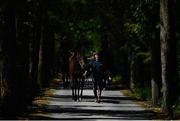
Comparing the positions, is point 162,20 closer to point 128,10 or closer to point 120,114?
point 120,114

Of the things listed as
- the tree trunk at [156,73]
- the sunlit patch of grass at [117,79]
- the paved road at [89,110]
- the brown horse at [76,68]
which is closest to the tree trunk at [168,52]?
the paved road at [89,110]

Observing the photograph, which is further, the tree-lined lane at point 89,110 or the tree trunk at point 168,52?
the tree trunk at point 168,52

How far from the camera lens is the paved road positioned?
21562 millimetres

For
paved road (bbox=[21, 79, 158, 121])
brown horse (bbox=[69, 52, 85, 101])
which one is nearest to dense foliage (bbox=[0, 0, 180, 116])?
paved road (bbox=[21, 79, 158, 121])

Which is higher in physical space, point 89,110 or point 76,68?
point 76,68

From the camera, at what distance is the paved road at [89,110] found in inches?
849

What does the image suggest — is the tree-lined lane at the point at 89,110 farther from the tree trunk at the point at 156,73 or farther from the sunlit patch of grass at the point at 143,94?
the sunlit patch of grass at the point at 143,94

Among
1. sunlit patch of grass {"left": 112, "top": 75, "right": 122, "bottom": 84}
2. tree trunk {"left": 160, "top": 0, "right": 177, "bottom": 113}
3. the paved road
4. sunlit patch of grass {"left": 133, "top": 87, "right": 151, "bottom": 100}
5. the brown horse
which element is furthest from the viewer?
sunlit patch of grass {"left": 112, "top": 75, "right": 122, "bottom": 84}

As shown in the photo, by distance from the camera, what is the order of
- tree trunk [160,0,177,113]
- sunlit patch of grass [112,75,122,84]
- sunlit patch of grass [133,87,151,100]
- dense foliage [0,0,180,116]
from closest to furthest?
dense foliage [0,0,180,116]
tree trunk [160,0,177,113]
sunlit patch of grass [133,87,151,100]
sunlit patch of grass [112,75,122,84]

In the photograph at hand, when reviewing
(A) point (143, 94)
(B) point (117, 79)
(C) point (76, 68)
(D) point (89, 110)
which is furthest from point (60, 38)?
(D) point (89, 110)

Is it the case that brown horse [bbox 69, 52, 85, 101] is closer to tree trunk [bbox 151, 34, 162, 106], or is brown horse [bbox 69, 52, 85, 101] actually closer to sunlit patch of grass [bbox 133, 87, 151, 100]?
tree trunk [bbox 151, 34, 162, 106]

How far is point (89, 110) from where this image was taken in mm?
23953

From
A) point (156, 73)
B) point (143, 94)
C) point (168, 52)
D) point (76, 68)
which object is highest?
point (168, 52)

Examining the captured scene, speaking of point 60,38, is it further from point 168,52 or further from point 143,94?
point 168,52
